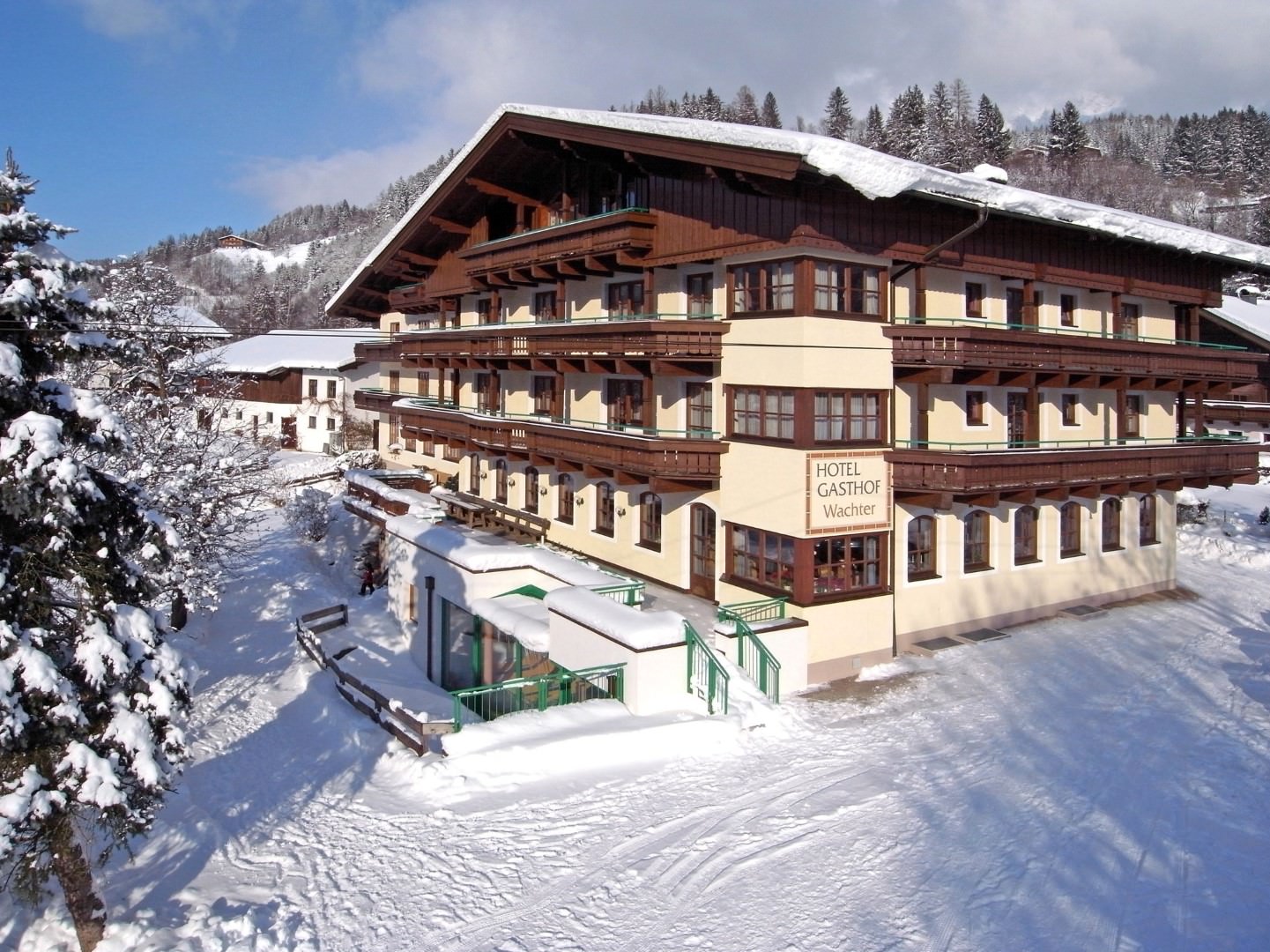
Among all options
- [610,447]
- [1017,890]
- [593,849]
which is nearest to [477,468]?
[610,447]

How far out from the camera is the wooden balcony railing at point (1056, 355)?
20109mm

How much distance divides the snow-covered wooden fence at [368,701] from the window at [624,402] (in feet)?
32.2

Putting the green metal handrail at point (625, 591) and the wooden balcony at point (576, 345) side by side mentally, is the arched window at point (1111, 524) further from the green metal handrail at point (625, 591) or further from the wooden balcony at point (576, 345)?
the green metal handrail at point (625, 591)

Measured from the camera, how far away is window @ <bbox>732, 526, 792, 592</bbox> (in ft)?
64.1

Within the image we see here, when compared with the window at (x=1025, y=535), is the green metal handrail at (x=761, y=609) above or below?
below

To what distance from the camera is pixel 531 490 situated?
1220 inches

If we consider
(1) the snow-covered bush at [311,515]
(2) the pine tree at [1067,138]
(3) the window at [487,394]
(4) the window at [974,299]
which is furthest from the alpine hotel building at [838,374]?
(2) the pine tree at [1067,138]

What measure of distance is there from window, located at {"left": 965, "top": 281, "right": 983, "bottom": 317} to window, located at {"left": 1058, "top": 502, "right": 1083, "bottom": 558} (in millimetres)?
6042

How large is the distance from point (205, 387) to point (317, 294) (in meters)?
131

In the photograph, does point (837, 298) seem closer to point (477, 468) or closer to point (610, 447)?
point (610, 447)

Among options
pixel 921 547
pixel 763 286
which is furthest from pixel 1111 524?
pixel 763 286

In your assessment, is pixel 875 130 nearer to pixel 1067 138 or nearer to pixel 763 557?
pixel 1067 138

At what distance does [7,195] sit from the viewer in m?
9.58

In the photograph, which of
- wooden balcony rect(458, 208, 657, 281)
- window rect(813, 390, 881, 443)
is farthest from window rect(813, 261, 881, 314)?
wooden balcony rect(458, 208, 657, 281)
